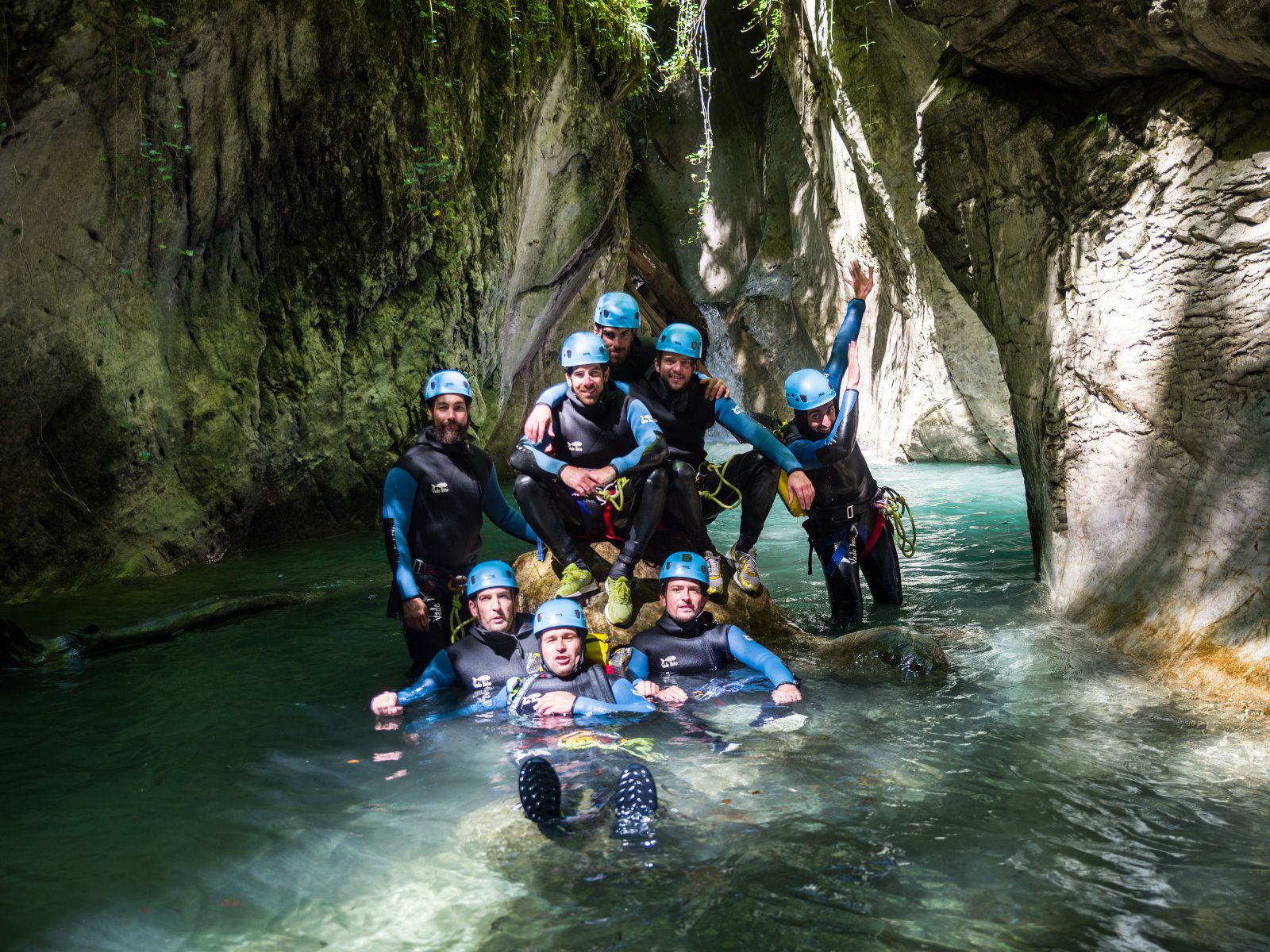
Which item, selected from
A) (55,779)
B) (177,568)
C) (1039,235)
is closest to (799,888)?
(55,779)

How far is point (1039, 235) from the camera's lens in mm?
6785

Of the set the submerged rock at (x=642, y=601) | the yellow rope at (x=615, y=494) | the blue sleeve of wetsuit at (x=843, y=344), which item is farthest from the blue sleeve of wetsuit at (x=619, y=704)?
the blue sleeve of wetsuit at (x=843, y=344)

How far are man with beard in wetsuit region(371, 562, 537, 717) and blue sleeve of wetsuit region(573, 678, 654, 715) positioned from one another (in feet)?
2.02

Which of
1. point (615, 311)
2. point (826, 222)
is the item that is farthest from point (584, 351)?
point (826, 222)

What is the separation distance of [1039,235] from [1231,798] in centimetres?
404

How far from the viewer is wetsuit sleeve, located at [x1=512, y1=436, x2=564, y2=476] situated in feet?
20.3

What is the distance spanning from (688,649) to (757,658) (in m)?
0.40

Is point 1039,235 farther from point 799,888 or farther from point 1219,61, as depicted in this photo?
point 799,888

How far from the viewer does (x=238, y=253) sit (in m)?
9.83

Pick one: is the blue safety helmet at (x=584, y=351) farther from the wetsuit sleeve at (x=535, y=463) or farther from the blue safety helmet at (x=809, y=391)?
the blue safety helmet at (x=809, y=391)

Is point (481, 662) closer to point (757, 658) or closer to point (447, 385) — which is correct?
point (757, 658)

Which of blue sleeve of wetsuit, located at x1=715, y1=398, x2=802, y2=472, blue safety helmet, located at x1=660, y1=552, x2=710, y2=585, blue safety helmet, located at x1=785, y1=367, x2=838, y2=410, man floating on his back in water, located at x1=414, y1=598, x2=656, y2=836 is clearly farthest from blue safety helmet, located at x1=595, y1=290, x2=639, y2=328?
man floating on his back in water, located at x1=414, y1=598, x2=656, y2=836

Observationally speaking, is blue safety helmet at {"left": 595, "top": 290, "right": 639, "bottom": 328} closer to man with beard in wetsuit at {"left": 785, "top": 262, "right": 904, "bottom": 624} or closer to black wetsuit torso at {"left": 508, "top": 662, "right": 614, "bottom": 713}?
man with beard in wetsuit at {"left": 785, "top": 262, "right": 904, "bottom": 624}

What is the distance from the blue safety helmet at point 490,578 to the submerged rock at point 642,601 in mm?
642
